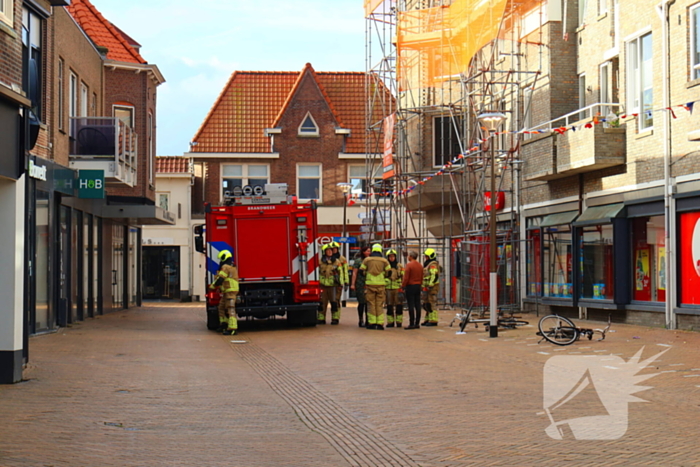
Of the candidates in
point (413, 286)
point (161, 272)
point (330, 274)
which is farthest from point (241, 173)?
point (413, 286)

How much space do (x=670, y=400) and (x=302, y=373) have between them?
4907 mm

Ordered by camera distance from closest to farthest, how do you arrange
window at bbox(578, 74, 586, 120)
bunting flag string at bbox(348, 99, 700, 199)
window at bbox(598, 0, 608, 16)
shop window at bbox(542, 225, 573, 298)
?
bunting flag string at bbox(348, 99, 700, 199) → window at bbox(598, 0, 608, 16) → shop window at bbox(542, 225, 573, 298) → window at bbox(578, 74, 586, 120)

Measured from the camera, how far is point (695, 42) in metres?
19.3

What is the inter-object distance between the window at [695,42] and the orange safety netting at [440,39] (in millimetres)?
8939

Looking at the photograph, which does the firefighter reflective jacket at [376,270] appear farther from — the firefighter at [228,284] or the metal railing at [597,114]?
the metal railing at [597,114]

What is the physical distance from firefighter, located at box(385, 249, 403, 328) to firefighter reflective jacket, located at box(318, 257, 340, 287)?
4.64ft

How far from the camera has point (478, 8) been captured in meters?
28.3

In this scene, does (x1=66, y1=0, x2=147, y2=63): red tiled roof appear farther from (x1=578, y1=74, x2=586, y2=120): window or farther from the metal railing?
(x1=578, y1=74, x2=586, y2=120): window

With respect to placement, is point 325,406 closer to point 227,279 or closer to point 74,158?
point 227,279

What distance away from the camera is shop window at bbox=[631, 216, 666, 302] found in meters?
20.8

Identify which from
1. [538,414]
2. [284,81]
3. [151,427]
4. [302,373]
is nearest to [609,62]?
[302,373]

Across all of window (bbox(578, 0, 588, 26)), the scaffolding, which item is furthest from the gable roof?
window (bbox(578, 0, 588, 26))

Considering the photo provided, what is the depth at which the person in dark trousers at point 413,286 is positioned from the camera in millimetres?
21062

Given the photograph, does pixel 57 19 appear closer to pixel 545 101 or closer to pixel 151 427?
pixel 545 101
